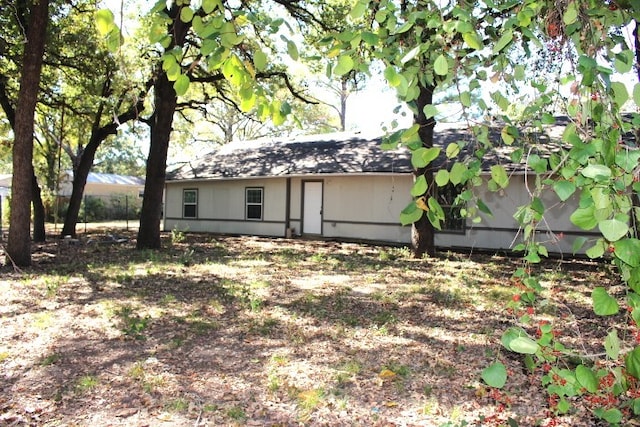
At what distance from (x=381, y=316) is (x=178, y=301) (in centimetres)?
302

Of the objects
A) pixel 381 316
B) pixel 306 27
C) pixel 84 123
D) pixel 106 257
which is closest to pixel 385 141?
pixel 381 316

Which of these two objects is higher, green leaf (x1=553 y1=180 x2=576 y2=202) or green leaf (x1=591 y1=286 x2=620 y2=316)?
green leaf (x1=553 y1=180 x2=576 y2=202)

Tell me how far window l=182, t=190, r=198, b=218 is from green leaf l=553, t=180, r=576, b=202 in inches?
807

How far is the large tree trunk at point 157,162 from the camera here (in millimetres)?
12992

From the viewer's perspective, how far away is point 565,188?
135cm

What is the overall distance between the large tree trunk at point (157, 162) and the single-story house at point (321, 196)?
17.0ft

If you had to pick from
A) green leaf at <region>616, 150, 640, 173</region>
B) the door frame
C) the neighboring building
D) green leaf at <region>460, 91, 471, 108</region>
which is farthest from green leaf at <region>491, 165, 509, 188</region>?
the neighboring building

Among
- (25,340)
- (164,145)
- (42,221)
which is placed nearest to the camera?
(25,340)

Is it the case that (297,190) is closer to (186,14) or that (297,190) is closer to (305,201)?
(305,201)

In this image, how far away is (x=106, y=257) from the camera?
11.6 meters

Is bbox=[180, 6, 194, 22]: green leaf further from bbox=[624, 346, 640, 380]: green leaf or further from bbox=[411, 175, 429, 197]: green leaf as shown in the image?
bbox=[624, 346, 640, 380]: green leaf

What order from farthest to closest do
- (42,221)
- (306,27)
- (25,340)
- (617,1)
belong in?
(42,221) < (306,27) < (25,340) < (617,1)

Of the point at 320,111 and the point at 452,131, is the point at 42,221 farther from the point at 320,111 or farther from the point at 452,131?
the point at 320,111

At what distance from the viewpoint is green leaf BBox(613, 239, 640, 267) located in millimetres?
1229
